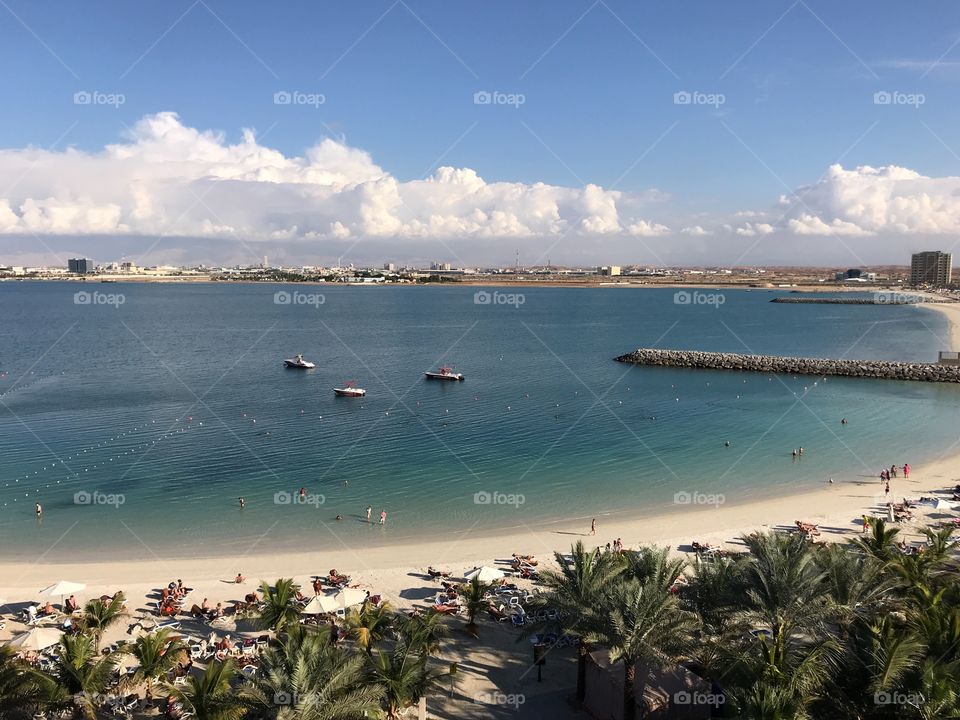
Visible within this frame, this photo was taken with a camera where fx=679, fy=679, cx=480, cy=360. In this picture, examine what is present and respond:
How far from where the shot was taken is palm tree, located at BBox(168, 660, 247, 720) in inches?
526

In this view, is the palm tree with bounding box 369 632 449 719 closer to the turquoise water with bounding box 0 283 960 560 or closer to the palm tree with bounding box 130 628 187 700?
the palm tree with bounding box 130 628 187 700

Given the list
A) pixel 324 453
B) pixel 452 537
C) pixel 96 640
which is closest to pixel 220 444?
pixel 324 453

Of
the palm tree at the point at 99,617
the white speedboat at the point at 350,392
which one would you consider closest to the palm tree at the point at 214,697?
the palm tree at the point at 99,617

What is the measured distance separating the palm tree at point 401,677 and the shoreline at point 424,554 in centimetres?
683

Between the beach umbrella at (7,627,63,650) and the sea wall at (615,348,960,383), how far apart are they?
242 ft

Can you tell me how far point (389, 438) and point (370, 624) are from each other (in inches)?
1097

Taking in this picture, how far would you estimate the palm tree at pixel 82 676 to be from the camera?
15.7m

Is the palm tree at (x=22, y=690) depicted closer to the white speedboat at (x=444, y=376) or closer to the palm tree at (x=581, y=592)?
the palm tree at (x=581, y=592)

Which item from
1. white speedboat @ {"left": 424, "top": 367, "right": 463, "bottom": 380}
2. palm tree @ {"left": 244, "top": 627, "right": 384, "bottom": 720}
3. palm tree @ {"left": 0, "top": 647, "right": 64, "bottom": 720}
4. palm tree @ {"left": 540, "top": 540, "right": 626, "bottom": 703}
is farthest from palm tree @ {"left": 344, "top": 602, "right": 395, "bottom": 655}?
white speedboat @ {"left": 424, "top": 367, "right": 463, "bottom": 380}

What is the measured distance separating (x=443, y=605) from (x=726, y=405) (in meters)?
43.9

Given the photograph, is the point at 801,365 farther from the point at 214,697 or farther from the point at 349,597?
the point at 214,697

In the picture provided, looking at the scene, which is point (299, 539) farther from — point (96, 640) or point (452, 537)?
point (96, 640)

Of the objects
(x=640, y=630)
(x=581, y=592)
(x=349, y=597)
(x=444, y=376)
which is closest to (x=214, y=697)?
(x=349, y=597)

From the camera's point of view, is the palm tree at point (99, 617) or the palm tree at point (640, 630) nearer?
the palm tree at point (640, 630)
